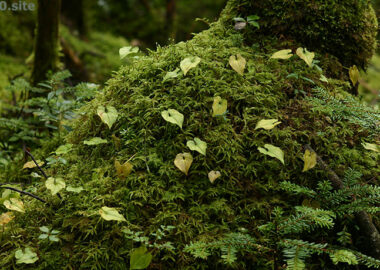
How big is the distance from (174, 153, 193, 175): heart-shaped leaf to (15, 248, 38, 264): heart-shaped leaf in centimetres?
79

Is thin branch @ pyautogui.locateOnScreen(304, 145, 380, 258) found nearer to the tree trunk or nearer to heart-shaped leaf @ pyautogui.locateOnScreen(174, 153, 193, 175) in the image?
heart-shaped leaf @ pyautogui.locateOnScreen(174, 153, 193, 175)

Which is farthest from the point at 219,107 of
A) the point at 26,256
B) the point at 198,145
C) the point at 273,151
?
the point at 26,256

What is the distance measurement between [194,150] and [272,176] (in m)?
0.47

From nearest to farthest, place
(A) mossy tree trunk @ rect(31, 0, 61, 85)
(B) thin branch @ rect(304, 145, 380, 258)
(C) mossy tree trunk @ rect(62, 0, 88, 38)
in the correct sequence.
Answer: (B) thin branch @ rect(304, 145, 380, 258) → (A) mossy tree trunk @ rect(31, 0, 61, 85) → (C) mossy tree trunk @ rect(62, 0, 88, 38)

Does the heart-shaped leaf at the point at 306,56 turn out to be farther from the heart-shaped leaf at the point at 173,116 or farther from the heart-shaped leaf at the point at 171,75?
the heart-shaped leaf at the point at 173,116

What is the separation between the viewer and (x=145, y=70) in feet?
6.53

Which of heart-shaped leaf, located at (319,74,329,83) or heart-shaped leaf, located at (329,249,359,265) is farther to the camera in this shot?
heart-shaped leaf, located at (319,74,329,83)

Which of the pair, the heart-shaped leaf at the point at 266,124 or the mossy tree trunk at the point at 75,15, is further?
the mossy tree trunk at the point at 75,15

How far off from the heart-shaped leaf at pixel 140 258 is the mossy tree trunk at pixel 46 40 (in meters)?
2.70

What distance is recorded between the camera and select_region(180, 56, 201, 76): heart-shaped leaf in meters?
1.80

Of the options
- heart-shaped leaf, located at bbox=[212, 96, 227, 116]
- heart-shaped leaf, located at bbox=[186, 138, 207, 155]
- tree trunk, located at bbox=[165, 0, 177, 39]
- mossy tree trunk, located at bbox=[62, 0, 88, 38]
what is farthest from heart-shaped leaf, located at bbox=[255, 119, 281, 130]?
tree trunk, located at bbox=[165, 0, 177, 39]

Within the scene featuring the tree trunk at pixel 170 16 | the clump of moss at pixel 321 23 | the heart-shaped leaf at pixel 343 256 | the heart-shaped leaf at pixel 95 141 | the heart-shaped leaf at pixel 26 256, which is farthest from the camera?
the tree trunk at pixel 170 16

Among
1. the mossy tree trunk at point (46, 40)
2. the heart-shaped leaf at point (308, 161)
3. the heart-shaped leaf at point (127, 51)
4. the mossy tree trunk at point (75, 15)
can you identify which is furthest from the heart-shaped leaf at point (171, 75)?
the mossy tree trunk at point (75, 15)

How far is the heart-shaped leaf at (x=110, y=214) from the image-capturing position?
1.37 metres
